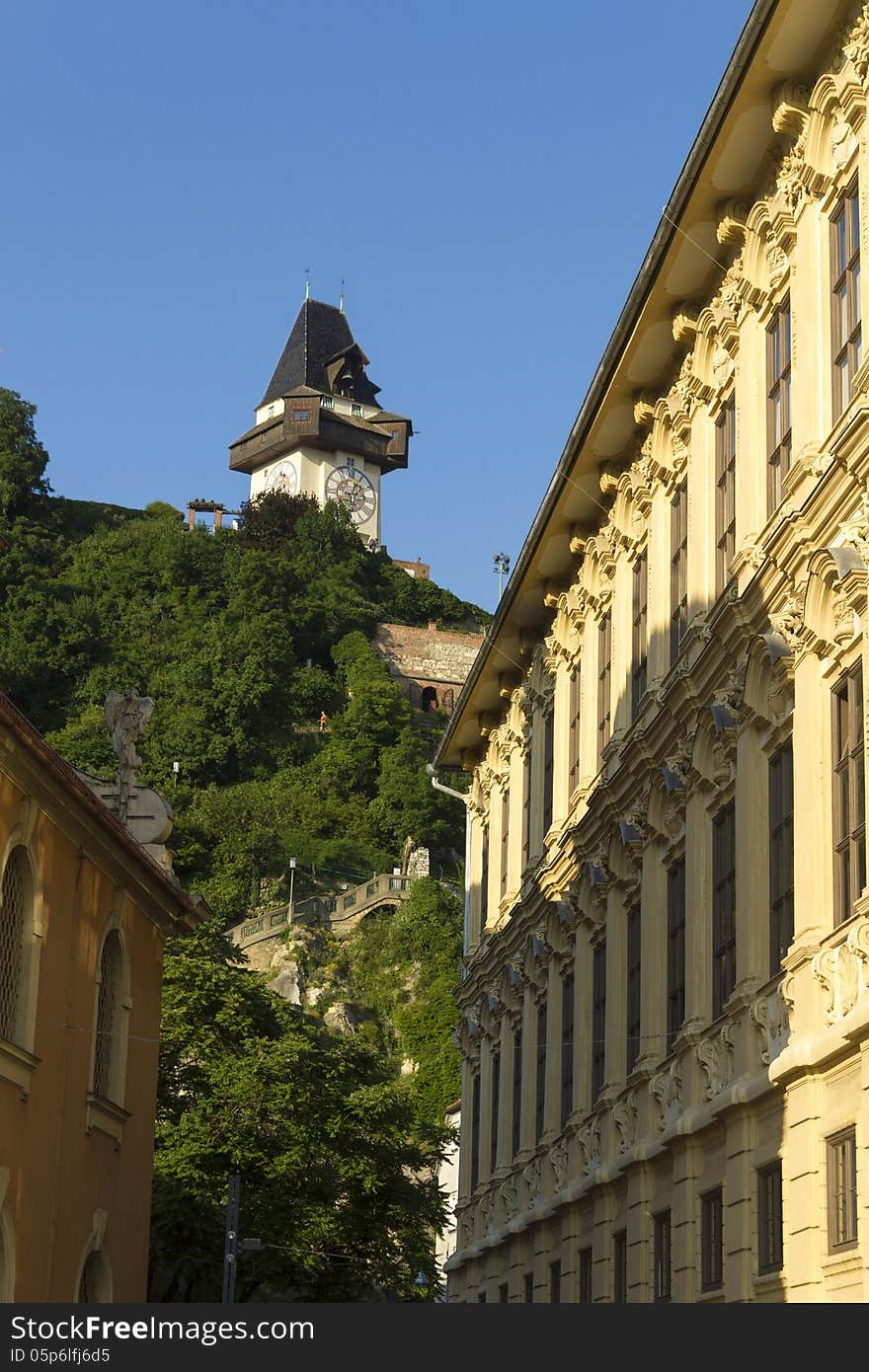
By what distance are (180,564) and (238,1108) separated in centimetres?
7967

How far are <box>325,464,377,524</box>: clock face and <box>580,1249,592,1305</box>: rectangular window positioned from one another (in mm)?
109416

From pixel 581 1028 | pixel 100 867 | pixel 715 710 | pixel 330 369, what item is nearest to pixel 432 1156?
pixel 581 1028

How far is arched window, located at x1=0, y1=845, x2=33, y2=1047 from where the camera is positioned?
1894 centimetres

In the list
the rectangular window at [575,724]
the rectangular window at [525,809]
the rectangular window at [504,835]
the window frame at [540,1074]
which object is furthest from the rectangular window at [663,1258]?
the rectangular window at [504,835]

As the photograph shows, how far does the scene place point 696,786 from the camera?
21.2m

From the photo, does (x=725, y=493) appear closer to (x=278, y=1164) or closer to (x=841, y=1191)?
(x=841, y=1191)

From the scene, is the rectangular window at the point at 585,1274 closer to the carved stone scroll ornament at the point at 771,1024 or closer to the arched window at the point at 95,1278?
the arched window at the point at 95,1278

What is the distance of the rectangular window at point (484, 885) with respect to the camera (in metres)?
35.9

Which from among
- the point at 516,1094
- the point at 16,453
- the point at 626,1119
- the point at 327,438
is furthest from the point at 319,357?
the point at 626,1119

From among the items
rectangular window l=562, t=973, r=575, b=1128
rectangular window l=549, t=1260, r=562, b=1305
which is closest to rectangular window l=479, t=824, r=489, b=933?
rectangular window l=562, t=973, r=575, b=1128

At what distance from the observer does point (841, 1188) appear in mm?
16078

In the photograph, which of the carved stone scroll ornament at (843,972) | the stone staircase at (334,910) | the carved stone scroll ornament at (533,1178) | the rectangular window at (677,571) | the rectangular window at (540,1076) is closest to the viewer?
the carved stone scroll ornament at (843,972)

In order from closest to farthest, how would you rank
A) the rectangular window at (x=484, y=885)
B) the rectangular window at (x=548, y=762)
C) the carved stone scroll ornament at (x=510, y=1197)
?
the carved stone scroll ornament at (x=510, y=1197), the rectangular window at (x=548, y=762), the rectangular window at (x=484, y=885)

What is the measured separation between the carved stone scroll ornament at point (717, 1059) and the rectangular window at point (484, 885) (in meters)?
15.5
